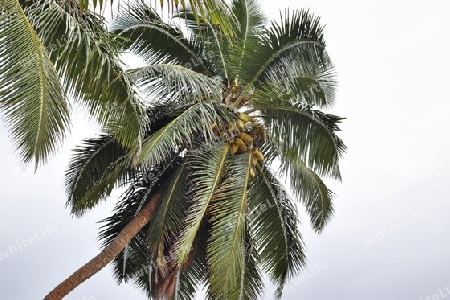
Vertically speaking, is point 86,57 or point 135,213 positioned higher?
point 86,57

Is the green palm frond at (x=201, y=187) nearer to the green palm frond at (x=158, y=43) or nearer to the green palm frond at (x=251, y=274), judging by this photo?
the green palm frond at (x=251, y=274)

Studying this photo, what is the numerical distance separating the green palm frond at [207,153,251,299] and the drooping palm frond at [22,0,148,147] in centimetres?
444

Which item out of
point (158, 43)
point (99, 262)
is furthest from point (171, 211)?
point (158, 43)

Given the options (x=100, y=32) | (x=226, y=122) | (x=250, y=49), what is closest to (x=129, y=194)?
(x=226, y=122)

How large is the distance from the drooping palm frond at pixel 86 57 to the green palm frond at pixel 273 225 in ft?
20.5

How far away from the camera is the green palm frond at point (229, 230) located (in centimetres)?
1422

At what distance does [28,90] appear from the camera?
8.47 meters

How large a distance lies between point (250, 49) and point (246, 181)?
3.24 meters

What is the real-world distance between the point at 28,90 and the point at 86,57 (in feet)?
3.22

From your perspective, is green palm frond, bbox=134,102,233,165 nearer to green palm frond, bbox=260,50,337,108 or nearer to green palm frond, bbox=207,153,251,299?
green palm frond, bbox=207,153,251,299

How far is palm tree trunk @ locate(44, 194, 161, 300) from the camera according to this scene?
14523 mm

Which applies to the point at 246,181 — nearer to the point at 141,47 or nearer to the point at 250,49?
the point at 250,49

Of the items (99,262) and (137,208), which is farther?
(137,208)

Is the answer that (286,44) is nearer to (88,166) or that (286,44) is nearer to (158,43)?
(158,43)
